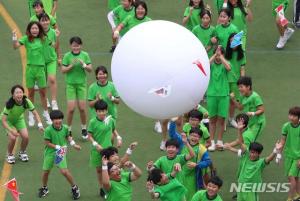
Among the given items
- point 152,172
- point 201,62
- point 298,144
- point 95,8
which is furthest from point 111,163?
point 95,8

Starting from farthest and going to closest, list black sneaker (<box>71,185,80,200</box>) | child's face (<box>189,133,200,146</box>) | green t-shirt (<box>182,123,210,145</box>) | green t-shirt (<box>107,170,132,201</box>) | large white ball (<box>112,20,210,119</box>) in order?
black sneaker (<box>71,185,80,200</box>) < green t-shirt (<box>182,123,210,145</box>) < child's face (<box>189,133,200,146</box>) < green t-shirt (<box>107,170,132,201</box>) < large white ball (<box>112,20,210,119</box>)

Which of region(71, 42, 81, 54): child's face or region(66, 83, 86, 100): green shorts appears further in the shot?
region(66, 83, 86, 100): green shorts

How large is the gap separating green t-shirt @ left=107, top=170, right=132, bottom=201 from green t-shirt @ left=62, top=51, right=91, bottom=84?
11.1 feet

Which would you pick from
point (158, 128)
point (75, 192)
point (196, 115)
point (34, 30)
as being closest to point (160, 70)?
point (196, 115)

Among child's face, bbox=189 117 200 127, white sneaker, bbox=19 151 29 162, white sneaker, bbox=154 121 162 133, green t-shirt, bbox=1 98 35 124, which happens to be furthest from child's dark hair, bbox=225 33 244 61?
white sneaker, bbox=19 151 29 162

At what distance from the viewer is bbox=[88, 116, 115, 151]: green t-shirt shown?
12.1 metres

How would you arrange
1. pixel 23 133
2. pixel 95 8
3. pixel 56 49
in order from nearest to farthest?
pixel 23 133, pixel 56 49, pixel 95 8

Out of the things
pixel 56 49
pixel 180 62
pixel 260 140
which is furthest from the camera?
Result: pixel 56 49

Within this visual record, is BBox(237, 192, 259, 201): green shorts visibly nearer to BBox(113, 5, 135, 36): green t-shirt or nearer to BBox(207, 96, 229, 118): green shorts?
BBox(207, 96, 229, 118): green shorts

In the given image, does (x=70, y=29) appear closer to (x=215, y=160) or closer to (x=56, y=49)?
(x=56, y=49)

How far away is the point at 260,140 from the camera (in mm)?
13945

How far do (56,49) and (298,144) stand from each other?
5322mm

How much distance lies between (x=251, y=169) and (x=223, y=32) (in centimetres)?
344

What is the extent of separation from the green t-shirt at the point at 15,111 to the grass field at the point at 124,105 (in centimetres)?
76
